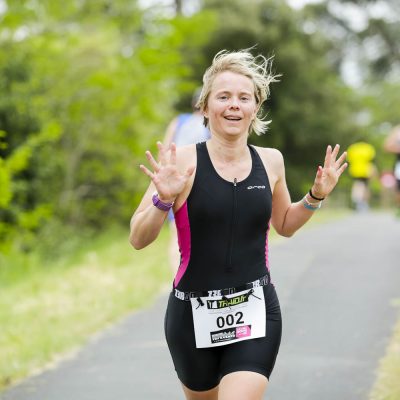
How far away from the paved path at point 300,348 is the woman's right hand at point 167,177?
241 centimetres

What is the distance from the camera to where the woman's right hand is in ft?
10.1

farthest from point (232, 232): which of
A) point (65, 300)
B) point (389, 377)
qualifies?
point (65, 300)

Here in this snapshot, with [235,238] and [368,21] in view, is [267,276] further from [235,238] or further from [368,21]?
[368,21]

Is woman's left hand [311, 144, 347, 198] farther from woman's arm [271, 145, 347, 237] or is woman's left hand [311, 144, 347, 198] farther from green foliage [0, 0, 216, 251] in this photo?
green foliage [0, 0, 216, 251]

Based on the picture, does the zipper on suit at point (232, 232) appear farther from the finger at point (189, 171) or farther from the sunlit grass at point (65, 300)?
the sunlit grass at point (65, 300)

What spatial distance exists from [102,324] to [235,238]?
171 inches

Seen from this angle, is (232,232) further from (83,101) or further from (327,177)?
(83,101)

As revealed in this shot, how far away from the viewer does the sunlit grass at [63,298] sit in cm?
641

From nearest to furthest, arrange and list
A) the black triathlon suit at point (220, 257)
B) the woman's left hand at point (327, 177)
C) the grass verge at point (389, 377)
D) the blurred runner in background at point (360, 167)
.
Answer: the black triathlon suit at point (220, 257)
the woman's left hand at point (327, 177)
the grass verge at point (389, 377)
the blurred runner in background at point (360, 167)

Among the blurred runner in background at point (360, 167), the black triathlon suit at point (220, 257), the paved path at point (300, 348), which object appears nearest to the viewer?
the black triathlon suit at point (220, 257)

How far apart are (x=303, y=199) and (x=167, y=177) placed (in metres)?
0.76

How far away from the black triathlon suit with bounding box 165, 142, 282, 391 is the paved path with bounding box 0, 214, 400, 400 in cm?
184

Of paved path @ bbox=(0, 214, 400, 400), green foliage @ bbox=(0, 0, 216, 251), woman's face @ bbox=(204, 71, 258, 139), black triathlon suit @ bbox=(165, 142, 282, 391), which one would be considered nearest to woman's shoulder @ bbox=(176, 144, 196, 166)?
black triathlon suit @ bbox=(165, 142, 282, 391)

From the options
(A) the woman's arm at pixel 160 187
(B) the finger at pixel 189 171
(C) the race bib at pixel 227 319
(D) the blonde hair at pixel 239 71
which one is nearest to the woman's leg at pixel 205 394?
(C) the race bib at pixel 227 319
